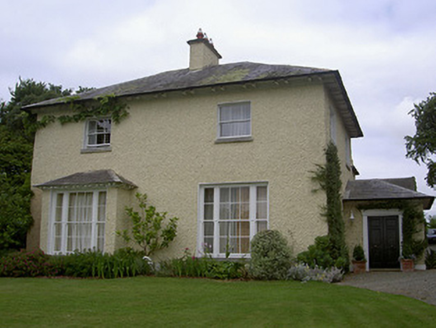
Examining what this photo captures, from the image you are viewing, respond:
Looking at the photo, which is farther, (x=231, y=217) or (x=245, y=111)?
(x=245, y=111)

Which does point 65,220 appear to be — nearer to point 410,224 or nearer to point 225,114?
point 225,114

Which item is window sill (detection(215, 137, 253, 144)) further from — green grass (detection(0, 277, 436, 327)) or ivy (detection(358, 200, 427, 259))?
ivy (detection(358, 200, 427, 259))

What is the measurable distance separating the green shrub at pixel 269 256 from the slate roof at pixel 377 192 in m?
5.09

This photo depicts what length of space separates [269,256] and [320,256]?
1521mm

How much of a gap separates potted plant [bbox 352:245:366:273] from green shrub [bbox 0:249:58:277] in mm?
10014

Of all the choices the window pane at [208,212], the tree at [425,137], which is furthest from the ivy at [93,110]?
the tree at [425,137]

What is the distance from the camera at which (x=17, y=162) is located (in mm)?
21719

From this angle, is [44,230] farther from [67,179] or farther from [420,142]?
[420,142]

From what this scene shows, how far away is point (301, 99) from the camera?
14633 millimetres

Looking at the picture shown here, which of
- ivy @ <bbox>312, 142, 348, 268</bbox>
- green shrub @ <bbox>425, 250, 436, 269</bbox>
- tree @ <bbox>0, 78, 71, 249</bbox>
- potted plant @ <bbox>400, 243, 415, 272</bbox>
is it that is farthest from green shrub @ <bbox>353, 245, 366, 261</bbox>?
tree @ <bbox>0, 78, 71, 249</bbox>

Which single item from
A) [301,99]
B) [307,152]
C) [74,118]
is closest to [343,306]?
[307,152]

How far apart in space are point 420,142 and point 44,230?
88.1ft

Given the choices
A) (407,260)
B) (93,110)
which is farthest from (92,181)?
(407,260)

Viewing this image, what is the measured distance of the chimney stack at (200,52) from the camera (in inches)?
730
